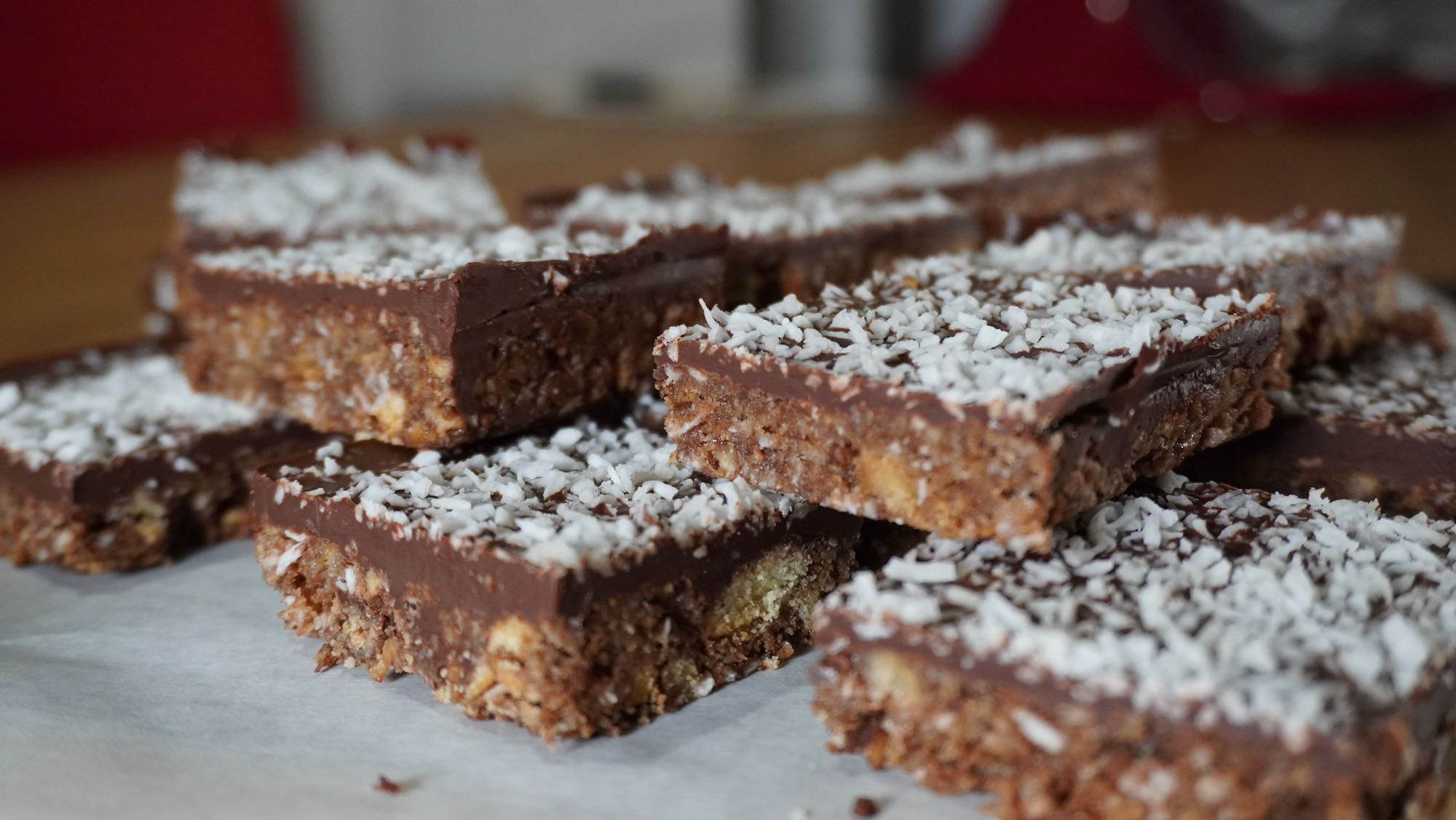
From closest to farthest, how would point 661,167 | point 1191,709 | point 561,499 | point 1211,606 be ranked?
1. point 1191,709
2. point 1211,606
3. point 561,499
4. point 661,167

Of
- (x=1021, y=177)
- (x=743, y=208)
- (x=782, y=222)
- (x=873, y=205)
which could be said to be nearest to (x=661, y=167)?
(x=1021, y=177)

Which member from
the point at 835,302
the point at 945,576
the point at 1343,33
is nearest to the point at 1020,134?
the point at 1343,33

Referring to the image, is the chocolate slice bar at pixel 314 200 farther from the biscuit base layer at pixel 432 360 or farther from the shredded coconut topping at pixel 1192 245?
the shredded coconut topping at pixel 1192 245

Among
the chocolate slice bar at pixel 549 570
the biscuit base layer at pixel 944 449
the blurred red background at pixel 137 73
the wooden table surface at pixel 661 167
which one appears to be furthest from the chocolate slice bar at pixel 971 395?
the blurred red background at pixel 137 73

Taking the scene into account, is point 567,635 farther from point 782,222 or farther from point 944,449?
point 782,222

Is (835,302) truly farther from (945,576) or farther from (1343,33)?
(1343,33)

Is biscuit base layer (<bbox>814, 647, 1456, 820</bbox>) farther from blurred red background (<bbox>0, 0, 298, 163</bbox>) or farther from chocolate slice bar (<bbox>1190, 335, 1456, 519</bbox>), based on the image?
blurred red background (<bbox>0, 0, 298, 163</bbox>)
